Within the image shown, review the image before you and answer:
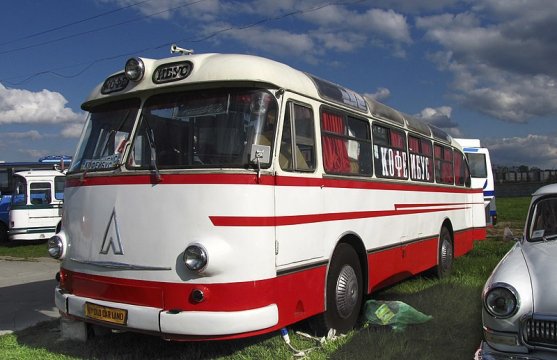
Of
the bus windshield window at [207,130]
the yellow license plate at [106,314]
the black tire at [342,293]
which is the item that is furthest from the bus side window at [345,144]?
the yellow license plate at [106,314]

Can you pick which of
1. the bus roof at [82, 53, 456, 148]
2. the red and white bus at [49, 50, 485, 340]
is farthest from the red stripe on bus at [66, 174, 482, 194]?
the bus roof at [82, 53, 456, 148]

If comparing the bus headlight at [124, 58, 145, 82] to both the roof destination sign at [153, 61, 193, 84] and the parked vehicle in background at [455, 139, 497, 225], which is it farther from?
the parked vehicle in background at [455, 139, 497, 225]

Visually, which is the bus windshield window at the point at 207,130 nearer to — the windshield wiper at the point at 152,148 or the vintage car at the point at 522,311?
the windshield wiper at the point at 152,148

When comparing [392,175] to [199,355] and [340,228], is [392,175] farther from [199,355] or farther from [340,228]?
[199,355]

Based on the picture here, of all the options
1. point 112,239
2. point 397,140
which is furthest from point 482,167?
point 112,239

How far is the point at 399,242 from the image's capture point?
775 centimetres

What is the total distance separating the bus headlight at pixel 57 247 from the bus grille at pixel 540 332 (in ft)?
13.9

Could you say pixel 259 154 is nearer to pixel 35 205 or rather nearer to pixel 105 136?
pixel 105 136

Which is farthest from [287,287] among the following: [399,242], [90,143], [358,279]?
[399,242]

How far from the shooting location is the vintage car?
3.76 metres

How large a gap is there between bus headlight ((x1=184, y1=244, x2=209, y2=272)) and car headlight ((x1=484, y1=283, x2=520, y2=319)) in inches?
86.2

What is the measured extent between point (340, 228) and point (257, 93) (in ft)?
6.08

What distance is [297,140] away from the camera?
528 cm

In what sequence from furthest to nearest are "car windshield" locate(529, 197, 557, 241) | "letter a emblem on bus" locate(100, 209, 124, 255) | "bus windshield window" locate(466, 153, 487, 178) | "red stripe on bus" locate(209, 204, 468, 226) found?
"bus windshield window" locate(466, 153, 487, 178), "car windshield" locate(529, 197, 557, 241), "letter a emblem on bus" locate(100, 209, 124, 255), "red stripe on bus" locate(209, 204, 468, 226)
